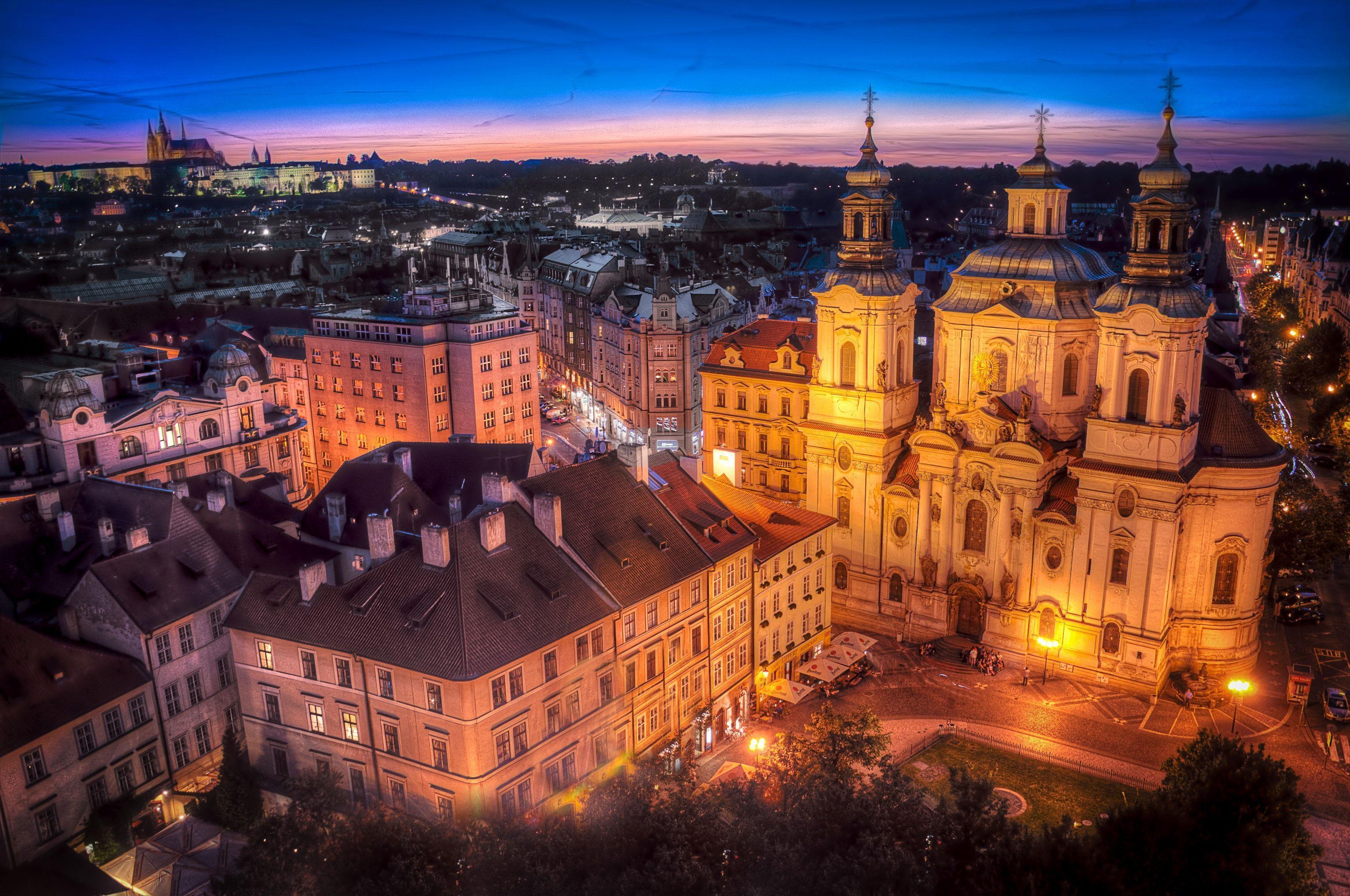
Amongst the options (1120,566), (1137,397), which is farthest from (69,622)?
(1137,397)

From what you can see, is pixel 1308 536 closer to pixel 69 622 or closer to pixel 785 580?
pixel 785 580

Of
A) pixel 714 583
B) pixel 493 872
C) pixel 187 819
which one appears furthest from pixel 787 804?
pixel 187 819

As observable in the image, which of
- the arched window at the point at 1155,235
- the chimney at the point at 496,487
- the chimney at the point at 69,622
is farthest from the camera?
the arched window at the point at 1155,235

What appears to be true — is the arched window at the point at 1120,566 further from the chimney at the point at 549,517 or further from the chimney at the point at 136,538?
the chimney at the point at 136,538

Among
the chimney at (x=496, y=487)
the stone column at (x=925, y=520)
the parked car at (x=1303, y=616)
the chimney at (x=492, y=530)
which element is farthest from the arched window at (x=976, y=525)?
the chimney at (x=492, y=530)

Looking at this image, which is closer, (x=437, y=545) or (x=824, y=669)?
(x=437, y=545)
